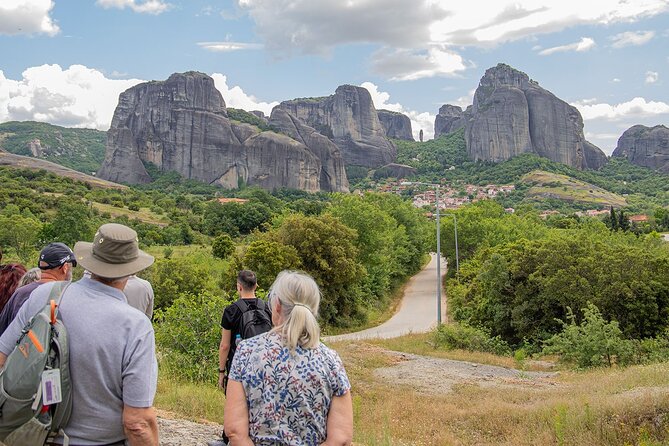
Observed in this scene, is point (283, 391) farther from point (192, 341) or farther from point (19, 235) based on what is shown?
point (19, 235)

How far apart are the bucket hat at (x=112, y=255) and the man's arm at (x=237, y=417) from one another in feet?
2.64

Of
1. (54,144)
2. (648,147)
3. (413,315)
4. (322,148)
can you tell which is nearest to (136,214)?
(413,315)

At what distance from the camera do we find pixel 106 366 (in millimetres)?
2693

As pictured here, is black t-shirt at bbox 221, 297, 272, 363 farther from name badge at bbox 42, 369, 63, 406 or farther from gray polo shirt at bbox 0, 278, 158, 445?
name badge at bbox 42, 369, 63, 406

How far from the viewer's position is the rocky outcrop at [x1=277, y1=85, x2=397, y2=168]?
17738 cm

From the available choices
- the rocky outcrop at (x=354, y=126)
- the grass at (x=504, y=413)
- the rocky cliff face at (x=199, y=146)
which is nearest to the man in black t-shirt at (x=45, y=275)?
the grass at (x=504, y=413)

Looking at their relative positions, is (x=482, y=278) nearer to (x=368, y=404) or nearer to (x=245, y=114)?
(x=368, y=404)

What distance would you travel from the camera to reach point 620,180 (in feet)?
520

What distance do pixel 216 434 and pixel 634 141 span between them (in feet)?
656

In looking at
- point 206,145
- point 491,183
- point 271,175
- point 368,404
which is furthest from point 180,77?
point 368,404

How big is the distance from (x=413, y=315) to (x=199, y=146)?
10599 centimetres

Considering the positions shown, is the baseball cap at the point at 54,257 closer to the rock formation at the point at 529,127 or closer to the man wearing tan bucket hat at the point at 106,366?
the man wearing tan bucket hat at the point at 106,366

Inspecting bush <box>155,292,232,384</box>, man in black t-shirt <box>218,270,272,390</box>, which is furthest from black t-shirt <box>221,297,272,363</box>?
bush <box>155,292,232,384</box>

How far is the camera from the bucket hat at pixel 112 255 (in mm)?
2867
